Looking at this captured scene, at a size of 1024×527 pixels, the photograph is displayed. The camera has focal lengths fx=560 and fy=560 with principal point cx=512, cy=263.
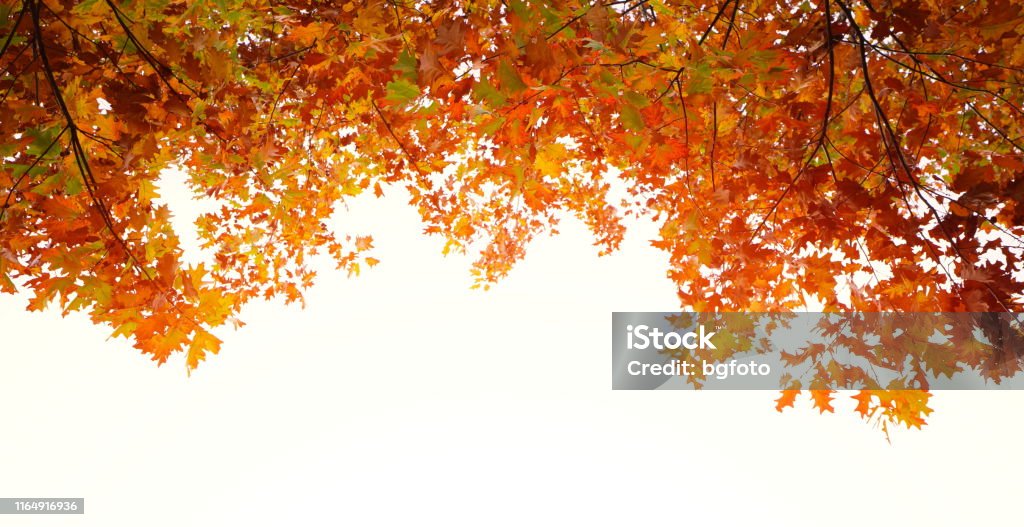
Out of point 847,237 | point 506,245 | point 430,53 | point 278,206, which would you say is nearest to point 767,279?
point 847,237

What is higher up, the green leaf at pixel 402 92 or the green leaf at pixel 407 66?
the green leaf at pixel 407 66

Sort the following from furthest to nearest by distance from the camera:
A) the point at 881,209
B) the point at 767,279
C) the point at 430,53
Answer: the point at 767,279, the point at 881,209, the point at 430,53

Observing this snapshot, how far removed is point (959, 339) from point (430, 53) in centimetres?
199

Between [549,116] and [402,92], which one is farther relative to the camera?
[549,116]

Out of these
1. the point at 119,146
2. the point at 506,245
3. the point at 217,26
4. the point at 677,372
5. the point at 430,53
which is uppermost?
the point at 217,26

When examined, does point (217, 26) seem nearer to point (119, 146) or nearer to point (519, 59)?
point (119, 146)

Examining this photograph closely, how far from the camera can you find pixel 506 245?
6648mm

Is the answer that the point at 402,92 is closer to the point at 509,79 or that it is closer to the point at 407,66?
the point at 407,66

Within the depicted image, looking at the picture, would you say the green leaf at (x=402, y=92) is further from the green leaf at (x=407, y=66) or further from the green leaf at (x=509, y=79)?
the green leaf at (x=509, y=79)
